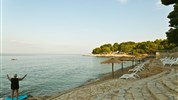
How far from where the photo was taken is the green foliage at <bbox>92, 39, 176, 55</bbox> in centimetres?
7756

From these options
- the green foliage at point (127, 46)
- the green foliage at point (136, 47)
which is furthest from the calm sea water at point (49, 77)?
the green foliage at point (127, 46)

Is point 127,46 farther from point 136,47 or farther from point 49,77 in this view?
point 49,77

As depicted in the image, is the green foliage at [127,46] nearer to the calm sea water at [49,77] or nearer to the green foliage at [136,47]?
the green foliage at [136,47]

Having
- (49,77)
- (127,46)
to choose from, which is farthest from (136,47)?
(49,77)

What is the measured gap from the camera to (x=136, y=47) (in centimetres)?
10225

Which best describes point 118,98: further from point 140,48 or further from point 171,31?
point 140,48

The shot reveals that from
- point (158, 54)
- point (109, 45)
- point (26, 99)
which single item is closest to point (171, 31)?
point (158, 54)

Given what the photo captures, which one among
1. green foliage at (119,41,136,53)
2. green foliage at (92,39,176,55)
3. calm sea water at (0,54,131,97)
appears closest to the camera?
calm sea water at (0,54,131,97)

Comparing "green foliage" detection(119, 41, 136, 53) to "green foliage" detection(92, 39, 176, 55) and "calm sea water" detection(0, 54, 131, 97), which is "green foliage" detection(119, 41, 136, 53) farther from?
"calm sea water" detection(0, 54, 131, 97)

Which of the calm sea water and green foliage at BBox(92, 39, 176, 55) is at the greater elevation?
green foliage at BBox(92, 39, 176, 55)

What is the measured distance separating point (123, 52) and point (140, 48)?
29.8m

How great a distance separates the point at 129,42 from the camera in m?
128

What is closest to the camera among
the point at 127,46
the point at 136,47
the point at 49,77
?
the point at 49,77

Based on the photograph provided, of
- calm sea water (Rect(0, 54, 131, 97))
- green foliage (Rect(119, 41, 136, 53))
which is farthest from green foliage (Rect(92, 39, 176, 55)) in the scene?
calm sea water (Rect(0, 54, 131, 97))
